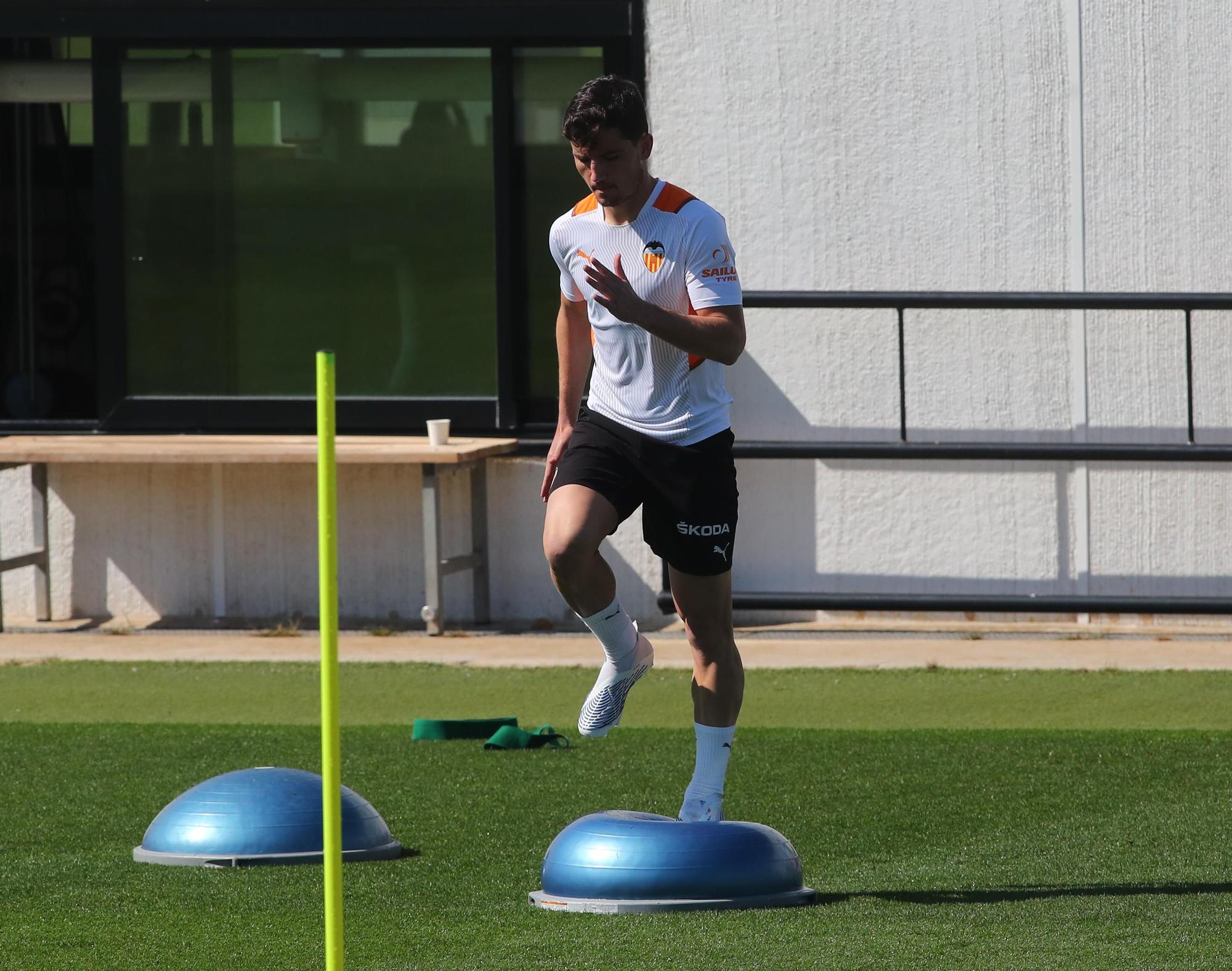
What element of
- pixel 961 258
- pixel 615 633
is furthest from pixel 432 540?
pixel 615 633

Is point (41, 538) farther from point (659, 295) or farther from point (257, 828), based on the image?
point (659, 295)

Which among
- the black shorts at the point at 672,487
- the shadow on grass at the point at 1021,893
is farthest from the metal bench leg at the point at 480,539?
the shadow on grass at the point at 1021,893

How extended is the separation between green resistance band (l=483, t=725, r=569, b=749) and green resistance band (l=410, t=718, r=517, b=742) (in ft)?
0.40

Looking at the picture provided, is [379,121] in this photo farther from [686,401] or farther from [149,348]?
[686,401]

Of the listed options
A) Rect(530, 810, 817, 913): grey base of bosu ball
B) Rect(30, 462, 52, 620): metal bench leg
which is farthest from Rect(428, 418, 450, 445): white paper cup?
Rect(530, 810, 817, 913): grey base of bosu ball

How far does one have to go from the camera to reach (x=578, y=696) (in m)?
7.56

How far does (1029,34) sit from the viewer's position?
9.12 meters

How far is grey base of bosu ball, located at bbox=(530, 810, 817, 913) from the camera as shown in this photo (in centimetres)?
417

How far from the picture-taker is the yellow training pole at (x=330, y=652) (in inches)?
106

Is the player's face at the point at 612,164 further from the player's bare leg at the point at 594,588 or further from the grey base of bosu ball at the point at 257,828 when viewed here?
the grey base of bosu ball at the point at 257,828

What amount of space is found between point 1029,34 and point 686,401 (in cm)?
522

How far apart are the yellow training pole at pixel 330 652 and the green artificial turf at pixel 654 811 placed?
0.93m

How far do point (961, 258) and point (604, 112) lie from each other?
507 centimetres

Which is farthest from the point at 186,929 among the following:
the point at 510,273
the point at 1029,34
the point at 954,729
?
the point at 1029,34
